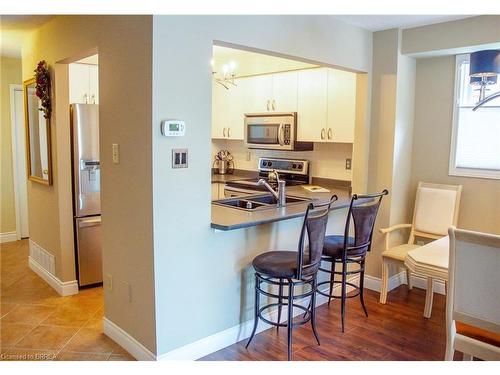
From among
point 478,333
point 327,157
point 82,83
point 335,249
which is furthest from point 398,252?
point 82,83

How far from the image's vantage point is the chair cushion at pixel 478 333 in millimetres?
2207

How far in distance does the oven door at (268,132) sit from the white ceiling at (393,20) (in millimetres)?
1166

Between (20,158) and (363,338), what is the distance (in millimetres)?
4868

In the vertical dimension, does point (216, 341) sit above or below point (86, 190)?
below

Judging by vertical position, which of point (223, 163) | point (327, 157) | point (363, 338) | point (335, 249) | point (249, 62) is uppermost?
point (249, 62)

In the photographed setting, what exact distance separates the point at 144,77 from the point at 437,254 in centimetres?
210

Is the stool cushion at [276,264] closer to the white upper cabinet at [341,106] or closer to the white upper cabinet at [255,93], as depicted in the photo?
the white upper cabinet at [341,106]

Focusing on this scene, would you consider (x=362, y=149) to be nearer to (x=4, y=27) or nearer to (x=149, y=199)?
(x=149, y=199)

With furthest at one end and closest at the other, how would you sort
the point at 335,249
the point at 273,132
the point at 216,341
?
the point at 273,132 → the point at 335,249 → the point at 216,341

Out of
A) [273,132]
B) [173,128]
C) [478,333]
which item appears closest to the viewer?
[478,333]

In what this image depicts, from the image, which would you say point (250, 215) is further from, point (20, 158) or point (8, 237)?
point (8, 237)

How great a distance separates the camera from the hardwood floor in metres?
2.89

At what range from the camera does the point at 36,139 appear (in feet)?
14.0
